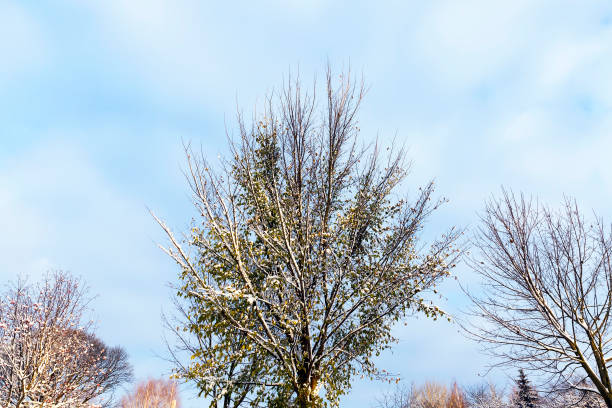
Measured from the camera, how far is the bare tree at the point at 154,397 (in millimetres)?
27983

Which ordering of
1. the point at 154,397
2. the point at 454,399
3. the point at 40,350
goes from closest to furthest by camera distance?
the point at 40,350 → the point at 154,397 → the point at 454,399

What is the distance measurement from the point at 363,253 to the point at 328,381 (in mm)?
3145

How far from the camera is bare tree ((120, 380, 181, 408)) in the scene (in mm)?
27983

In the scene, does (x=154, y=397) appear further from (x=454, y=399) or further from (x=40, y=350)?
(x=454, y=399)

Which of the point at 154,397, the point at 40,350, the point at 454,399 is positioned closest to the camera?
the point at 40,350

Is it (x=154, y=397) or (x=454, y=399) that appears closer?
(x=154, y=397)

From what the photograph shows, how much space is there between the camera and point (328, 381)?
9.45 metres

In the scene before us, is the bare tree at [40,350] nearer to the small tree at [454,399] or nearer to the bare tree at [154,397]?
the bare tree at [154,397]

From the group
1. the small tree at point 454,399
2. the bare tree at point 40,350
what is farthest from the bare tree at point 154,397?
the small tree at point 454,399

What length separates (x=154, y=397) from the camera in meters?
28.6

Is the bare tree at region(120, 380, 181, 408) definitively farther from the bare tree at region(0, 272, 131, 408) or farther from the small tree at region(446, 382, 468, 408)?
the small tree at region(446, 382, 468, 408)

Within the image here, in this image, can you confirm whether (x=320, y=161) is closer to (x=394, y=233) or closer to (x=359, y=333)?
(x=394, y=233)

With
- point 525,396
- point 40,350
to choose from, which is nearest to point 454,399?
point 525,396

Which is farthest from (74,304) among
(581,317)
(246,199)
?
(581,317)
